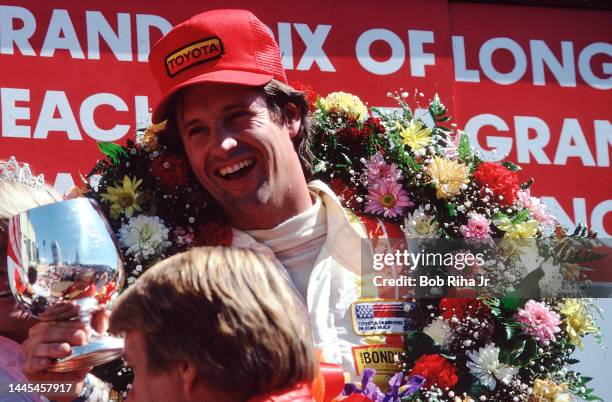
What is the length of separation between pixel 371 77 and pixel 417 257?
172cm

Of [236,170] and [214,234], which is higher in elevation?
[236,170]

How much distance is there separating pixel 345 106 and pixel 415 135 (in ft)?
0.80

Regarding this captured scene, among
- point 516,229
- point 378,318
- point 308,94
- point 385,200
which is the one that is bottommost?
point 378,318

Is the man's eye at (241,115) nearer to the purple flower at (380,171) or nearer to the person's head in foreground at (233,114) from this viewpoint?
the person's head in foreground at (233,114)

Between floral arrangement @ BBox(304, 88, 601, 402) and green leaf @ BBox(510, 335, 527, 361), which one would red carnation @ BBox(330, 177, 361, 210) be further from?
green leaf @ BBox(510, 335, 527, 361)

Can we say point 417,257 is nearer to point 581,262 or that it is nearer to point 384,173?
point 384,173

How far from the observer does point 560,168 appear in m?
5.57

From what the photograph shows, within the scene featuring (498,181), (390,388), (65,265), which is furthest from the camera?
(498,181)

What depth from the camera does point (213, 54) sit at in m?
3.56

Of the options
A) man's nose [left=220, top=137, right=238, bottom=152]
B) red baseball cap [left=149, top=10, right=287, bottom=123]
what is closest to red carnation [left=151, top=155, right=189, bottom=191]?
red baseball cap [left=149, top=10, right=287, bottom=123]

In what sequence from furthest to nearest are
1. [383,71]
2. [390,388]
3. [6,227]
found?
[383,71], [390,388], [6,227]

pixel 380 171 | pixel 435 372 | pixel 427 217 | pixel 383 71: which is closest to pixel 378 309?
pixel 435 372

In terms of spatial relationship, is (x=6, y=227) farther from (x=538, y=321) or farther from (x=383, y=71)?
(x=383, y=71)

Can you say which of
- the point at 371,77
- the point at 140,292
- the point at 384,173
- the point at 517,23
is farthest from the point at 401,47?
the point at 140,292
